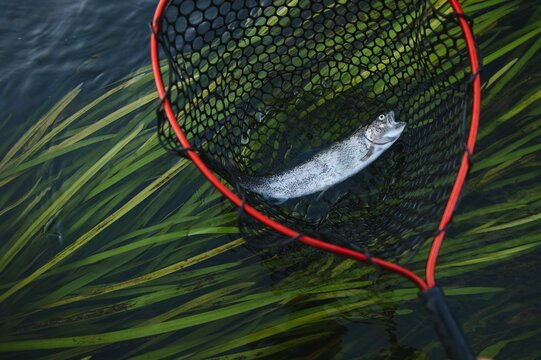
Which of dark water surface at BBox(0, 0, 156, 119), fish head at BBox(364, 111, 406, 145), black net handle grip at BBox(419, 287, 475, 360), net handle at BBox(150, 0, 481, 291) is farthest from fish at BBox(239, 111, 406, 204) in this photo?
dark water surface at BBox(0, 0, 156, 119)

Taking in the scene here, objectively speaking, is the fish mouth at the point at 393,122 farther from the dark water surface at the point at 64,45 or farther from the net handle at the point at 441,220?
the dark water surface at the point at 64,45

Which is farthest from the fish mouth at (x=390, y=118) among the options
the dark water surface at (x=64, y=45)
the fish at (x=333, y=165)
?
the dark water surface at (x=64, y=45)

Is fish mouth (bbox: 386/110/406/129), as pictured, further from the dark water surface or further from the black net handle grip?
the dark water surface

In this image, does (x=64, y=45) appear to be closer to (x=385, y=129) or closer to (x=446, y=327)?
(x=385, y=129)

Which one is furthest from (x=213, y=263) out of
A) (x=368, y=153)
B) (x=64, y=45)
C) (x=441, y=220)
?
(x=64, y=45)

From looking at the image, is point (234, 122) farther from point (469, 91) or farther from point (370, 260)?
point (370, 260)

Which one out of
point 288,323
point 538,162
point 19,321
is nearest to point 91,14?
point 19,321
